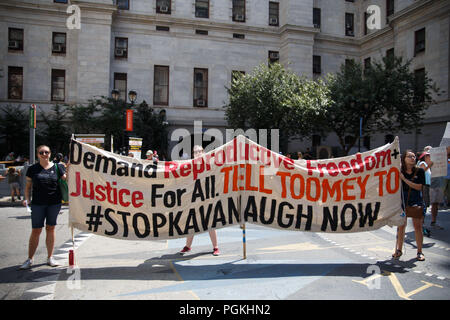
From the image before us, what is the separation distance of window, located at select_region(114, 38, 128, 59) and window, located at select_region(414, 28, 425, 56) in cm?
2487

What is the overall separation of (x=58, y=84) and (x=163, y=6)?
11594 mm

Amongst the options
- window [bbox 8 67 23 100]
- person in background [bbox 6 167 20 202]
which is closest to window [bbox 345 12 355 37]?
window [bbox 8 67 23 100]

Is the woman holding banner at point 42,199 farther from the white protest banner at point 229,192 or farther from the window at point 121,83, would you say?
the window at point 121,83

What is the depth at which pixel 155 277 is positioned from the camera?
16.8 ft

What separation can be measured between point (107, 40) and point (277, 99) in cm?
1579

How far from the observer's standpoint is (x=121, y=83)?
28.8m

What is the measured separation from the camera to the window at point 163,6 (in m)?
29.3

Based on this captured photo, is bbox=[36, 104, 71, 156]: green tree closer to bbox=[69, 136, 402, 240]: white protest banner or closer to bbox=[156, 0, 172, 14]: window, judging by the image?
bbox=[156, 0, 172, 14]: window

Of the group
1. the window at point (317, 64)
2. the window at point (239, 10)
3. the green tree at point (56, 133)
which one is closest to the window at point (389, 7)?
the window at point (317, 64)

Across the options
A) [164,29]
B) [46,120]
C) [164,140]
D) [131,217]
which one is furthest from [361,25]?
[131,217]

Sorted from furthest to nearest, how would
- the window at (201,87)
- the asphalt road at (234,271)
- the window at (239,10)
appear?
the window at (239,10), the window at (201,87), the asphalt road at (234,271)

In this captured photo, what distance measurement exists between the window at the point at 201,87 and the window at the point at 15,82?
14.8 metres

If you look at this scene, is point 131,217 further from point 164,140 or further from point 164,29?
point 164,29

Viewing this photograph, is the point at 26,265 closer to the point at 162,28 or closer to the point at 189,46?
the point at 189,46
